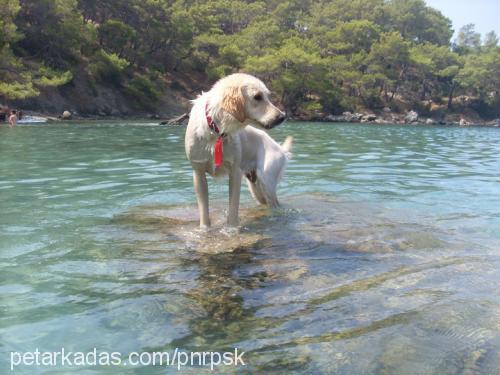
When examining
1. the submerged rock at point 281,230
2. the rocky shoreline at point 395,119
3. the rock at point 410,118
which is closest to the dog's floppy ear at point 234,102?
the submerged rock at point 281,230

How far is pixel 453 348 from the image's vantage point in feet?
9.61

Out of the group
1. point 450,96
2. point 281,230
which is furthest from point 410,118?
point 281,230

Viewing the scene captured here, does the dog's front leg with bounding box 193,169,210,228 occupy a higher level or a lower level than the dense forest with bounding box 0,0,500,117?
lower

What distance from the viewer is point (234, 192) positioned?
5711mm

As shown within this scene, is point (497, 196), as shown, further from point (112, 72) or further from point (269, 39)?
point (269, 39)

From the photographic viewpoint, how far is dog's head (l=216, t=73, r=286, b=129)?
15.7 ft

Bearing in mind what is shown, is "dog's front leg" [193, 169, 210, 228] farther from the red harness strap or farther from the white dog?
the red harness strap

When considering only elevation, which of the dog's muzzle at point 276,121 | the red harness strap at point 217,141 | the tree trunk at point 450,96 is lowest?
the red harness strap at point 217,141

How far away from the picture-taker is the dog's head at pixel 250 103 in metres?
4.79

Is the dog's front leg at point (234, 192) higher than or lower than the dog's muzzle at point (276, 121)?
lower

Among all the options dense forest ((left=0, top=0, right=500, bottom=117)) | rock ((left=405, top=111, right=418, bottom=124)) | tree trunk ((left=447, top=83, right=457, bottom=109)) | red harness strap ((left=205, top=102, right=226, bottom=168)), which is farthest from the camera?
tree trunk ((left=447, top=83, right=457, bottom=109))

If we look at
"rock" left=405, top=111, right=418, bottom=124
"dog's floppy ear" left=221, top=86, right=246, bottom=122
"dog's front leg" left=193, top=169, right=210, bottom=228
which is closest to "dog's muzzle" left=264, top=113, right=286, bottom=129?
"dog's floppy ear" left=221, top=86, right=246, bottom=122

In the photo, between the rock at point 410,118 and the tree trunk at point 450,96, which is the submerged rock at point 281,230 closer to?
the rock at point 410,118

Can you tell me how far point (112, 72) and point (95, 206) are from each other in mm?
42232
